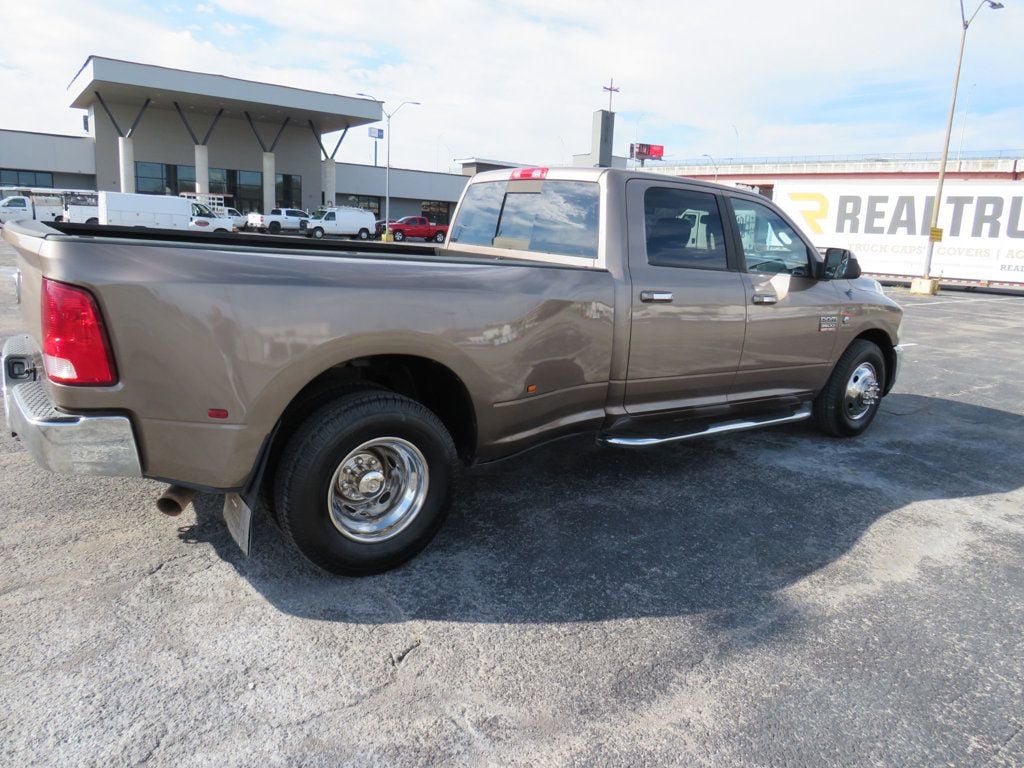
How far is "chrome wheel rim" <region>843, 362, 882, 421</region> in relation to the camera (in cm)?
591

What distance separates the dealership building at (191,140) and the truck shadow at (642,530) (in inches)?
1832

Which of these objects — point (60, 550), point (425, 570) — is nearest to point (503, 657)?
point (425, 570)

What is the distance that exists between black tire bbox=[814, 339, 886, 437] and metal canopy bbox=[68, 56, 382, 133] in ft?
152

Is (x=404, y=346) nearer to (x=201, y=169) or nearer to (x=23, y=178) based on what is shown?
(x=201, y=169)

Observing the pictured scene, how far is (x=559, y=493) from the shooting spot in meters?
4.46

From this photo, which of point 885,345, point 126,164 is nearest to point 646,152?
point 126,164

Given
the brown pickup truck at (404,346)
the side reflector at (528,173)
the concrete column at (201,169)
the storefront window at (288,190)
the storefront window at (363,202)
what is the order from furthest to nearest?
the storefront window at (363,202), the storefront window at (288,190), the concrete column at (201,169), the side reflector at (528,173), the brown pickup truck at (404,346)

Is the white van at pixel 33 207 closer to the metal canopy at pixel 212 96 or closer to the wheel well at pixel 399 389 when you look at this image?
the metal canopy at pixel 212 96

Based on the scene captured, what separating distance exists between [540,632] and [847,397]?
156 inches

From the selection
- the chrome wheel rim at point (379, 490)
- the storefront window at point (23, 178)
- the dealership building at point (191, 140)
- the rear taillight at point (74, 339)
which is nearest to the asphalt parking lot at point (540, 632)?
the chrome wheel rim at point (379, 490)

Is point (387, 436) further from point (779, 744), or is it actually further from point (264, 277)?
point (779, 744)

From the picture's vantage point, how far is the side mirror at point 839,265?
17.2 ft

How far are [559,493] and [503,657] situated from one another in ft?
5.70

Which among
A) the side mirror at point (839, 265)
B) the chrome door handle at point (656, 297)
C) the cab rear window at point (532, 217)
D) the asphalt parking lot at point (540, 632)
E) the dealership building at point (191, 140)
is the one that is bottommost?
the asphalt parking lot at point (540, 632)
